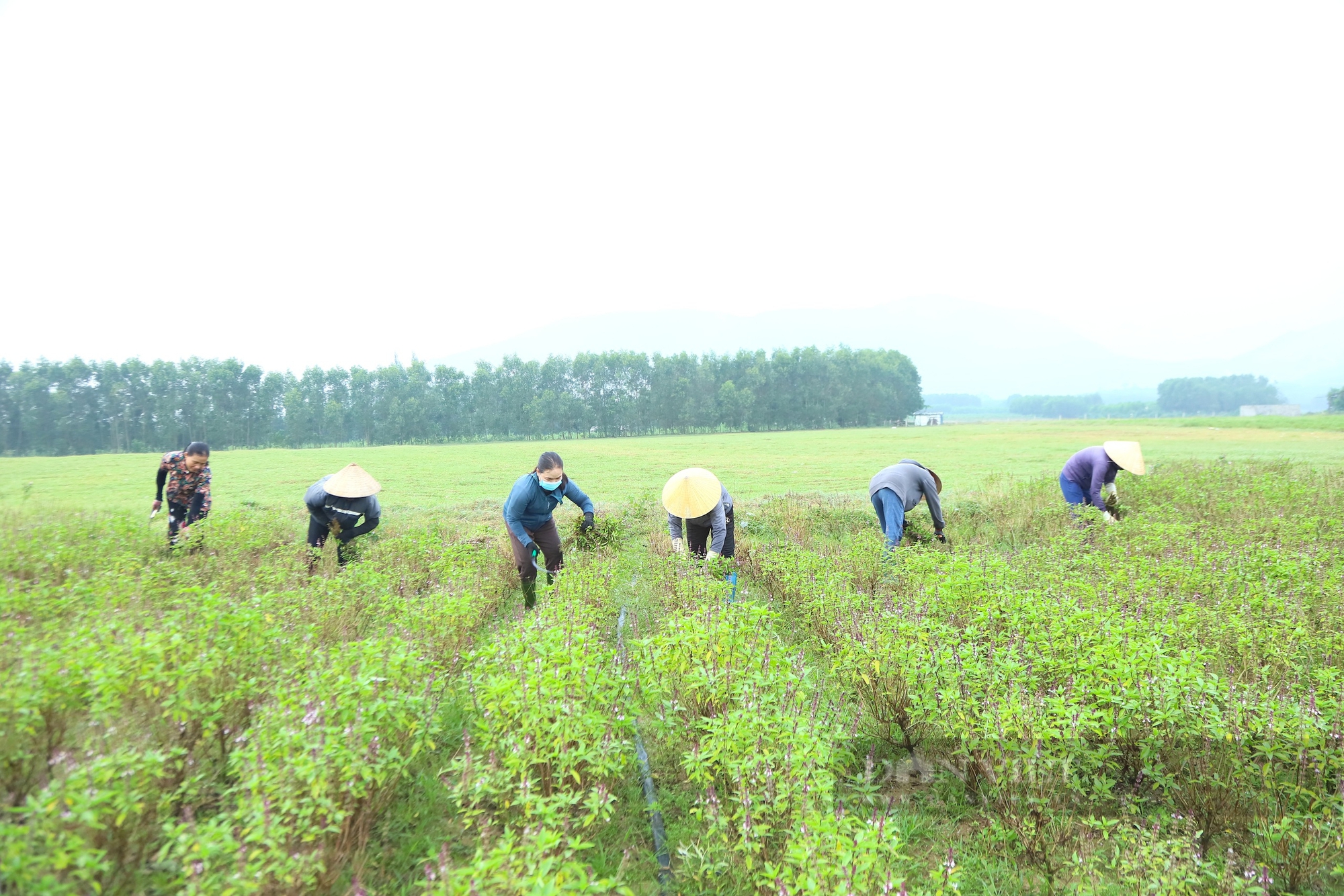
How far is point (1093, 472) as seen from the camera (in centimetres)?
984

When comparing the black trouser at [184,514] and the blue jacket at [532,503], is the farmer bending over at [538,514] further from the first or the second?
the black trouser at [184,514]

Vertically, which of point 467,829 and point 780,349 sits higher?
point 780,349

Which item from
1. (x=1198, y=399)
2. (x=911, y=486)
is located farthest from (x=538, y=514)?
(x=1198, y=399)

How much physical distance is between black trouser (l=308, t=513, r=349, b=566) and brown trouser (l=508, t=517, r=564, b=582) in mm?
2518

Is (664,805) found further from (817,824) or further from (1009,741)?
(1009,741)

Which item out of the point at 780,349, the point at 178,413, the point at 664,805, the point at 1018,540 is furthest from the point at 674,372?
the point at 664,805

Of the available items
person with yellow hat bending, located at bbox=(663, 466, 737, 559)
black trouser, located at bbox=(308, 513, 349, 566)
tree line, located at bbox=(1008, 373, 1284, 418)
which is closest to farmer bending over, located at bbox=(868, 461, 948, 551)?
person with yellow hat bending, located at bbox=(663, 466, 737, 559)

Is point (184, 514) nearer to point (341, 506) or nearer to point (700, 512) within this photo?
point (341, 506)

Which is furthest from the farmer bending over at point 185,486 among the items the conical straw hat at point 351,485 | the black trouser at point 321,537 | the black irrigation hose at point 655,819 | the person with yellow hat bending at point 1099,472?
the person with yellow hat bending at point 1099,472

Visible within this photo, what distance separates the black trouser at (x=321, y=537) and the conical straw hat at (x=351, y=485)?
1.62 feet

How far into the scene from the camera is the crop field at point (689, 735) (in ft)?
8.48

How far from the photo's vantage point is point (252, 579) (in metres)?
6.53

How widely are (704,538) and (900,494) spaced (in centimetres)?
256

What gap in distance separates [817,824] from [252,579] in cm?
631
